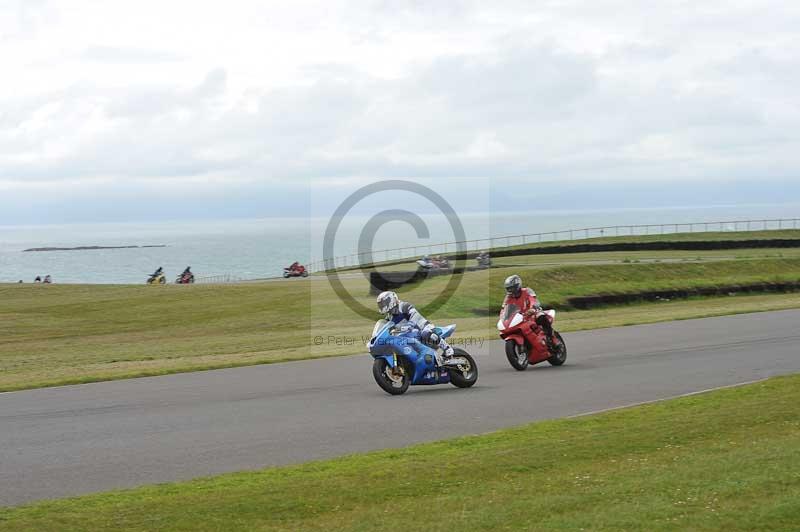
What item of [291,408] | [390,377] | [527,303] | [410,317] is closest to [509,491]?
A: [291,408]

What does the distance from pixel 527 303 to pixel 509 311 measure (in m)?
0.38

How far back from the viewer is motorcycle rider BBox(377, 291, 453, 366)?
53.1 feet

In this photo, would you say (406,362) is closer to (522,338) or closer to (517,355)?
(517,355)

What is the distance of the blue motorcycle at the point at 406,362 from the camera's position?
16.2 meters

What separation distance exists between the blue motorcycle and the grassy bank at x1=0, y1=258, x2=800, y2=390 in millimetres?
6093

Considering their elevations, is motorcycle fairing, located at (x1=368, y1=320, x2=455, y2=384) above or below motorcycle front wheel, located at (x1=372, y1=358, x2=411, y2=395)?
above

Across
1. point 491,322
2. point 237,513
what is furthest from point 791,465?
point 491,322

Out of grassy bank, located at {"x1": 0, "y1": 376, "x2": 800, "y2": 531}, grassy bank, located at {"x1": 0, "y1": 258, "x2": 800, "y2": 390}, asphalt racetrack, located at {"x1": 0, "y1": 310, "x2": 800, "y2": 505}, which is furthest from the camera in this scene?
grassy bank, located at {"x1": 0, "y1": 258, "x2": 800, "y2": 390}

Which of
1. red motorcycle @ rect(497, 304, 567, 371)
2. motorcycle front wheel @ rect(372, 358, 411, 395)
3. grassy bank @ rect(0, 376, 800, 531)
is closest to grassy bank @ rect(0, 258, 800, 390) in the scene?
red motorcycle @ rect(497, 304, 567, 371)

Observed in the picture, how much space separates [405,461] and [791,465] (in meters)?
3.66

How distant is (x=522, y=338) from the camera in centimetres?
1931

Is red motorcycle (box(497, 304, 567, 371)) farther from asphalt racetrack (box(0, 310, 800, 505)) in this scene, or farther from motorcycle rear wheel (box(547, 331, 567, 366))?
asphalt racetrack (box(0, 310, 800, 505))

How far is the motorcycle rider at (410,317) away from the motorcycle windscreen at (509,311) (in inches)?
110

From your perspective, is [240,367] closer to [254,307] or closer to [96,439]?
[96,439]
